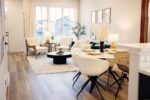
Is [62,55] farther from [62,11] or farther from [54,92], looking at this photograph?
[62,11]

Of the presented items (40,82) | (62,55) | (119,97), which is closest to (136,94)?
(119,97)

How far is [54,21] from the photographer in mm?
10164

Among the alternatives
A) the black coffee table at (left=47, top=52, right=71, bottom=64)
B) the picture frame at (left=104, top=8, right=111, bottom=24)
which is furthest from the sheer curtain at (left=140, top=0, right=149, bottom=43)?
the black coffee table at (left=47, top=52, right=71, bottom=64)

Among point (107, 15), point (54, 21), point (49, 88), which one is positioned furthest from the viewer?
point (54, 21)

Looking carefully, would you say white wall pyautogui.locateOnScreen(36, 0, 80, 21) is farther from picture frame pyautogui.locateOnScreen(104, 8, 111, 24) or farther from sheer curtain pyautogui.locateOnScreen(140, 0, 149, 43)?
sheer curtain pyautogui.locateOnScreen(140, 0, 149, 43)

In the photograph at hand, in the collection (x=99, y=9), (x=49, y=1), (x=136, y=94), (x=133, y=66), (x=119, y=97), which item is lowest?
(x=119, y=97)

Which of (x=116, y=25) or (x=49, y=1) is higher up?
(x=49, y=1)

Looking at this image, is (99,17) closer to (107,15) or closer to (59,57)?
(107,15)

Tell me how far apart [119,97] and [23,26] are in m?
6.89

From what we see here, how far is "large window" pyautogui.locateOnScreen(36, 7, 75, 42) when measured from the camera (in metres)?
9.91

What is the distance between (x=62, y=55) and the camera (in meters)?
7.00

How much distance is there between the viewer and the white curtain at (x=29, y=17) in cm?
913

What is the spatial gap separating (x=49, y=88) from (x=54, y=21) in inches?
242

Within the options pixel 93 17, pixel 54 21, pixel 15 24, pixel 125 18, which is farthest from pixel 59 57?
pixel 15 24
